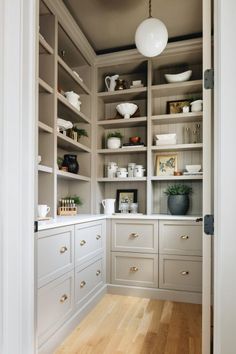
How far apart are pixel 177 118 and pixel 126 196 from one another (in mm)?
1113

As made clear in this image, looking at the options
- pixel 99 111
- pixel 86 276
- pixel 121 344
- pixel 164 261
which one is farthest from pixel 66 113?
pixel 121 344

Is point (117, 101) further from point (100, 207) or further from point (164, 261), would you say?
point (164, 261)

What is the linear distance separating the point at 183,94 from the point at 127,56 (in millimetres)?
793

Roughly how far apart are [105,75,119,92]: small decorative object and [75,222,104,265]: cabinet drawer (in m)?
1.62

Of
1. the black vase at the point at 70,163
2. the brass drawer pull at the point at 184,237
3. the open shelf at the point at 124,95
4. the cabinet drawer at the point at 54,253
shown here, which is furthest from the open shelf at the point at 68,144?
the brass drawer pull at the point at 184,237

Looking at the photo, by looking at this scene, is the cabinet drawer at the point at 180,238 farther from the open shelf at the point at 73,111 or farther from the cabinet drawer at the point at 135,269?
the open shelf at the point at 73,111

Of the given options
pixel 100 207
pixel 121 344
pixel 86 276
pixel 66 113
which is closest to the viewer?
pixel 121 344

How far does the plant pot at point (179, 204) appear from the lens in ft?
9.27

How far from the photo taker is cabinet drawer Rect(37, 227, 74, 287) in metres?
1.60

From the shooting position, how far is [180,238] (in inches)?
102

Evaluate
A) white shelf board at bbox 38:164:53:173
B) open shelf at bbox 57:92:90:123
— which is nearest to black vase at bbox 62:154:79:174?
open shelf at bbox 57:92:90:123

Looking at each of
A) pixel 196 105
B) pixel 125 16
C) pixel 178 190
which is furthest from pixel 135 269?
pixel 125 16

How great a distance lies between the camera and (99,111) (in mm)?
3221

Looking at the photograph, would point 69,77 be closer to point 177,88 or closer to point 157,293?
point 177,88
